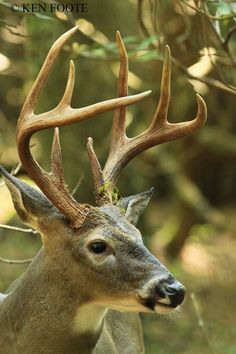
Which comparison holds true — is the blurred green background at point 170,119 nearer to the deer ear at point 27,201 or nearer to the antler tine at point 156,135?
the antler tine at point 156,135

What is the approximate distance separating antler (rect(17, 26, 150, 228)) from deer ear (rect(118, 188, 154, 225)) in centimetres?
31

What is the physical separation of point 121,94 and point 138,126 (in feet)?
17.0

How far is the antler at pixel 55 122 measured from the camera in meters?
4.02

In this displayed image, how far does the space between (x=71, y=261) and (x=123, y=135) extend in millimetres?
806

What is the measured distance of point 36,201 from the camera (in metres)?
4.24

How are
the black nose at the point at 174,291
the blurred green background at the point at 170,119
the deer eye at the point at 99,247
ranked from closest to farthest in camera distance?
the black nose at the point at 174,291 → the deer eye at the point at 99,247 → the blurred green background at the point at 170,119

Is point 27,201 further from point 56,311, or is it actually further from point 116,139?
point 116,139

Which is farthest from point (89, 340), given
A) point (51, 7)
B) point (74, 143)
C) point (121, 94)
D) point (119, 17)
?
point (119, 17)

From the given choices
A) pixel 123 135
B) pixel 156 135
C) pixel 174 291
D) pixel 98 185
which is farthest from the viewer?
pixel 123 135

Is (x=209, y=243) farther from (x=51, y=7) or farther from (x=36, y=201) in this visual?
(x=36, y=201)

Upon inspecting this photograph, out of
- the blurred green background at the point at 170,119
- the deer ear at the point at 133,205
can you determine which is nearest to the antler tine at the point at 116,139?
the deer ear at the point at 133,205

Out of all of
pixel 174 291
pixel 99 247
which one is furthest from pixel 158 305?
pixel 99 247

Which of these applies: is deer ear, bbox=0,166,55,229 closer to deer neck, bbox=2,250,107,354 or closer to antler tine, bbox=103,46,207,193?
deer neck, bbox=2,250,107,354

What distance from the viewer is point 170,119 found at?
10.3 meters
